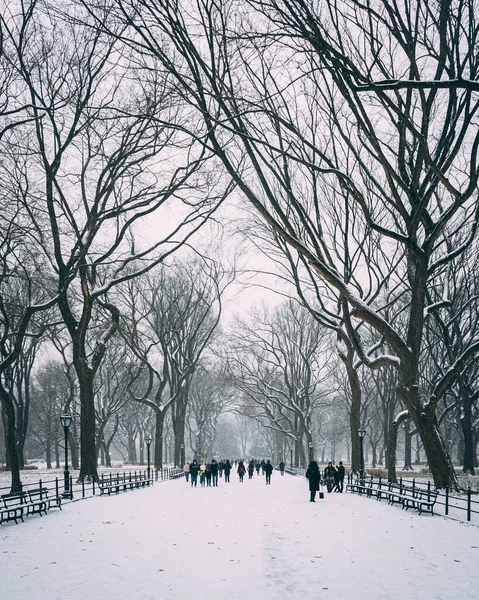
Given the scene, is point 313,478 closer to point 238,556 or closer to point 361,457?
point 361,457

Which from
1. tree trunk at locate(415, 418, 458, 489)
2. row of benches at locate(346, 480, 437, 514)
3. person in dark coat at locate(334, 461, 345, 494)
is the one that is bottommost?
person in dark coat at locate(334, 461, 345, 494)

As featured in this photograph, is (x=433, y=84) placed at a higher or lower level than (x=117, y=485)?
higher

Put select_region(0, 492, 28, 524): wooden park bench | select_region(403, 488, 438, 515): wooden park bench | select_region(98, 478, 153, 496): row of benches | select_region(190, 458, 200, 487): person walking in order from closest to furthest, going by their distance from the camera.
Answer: select_region(0, 492, 28, 524): wooden park bench
select_region(403, 488, 438, 515): wooden park bench
select_region(98, 478, 153, 496): row of benches
select_region(190, 458, 200, 487): person walking

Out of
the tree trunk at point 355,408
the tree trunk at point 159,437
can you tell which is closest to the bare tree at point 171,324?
the tree trunk at point 159,437

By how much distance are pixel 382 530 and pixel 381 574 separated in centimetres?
481

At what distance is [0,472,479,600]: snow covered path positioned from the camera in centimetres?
739

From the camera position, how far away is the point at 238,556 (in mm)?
9586

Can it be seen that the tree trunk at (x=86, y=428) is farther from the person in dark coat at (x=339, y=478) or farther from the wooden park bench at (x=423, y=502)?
the wooden park bench at (x=423, y=502)

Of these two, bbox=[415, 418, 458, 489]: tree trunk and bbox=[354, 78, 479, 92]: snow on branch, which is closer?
bbox=[354, 78, 479, 92]: snow on branch

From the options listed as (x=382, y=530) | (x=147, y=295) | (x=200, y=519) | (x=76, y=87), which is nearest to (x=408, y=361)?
(x=382, y=530)

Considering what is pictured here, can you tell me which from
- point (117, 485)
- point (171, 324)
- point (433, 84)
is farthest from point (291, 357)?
point (433, 84)

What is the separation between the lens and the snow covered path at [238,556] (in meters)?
7.39

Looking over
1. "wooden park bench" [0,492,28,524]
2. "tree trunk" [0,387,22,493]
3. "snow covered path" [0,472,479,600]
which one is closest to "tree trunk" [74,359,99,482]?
"tree trunk" [0,387,22,493]

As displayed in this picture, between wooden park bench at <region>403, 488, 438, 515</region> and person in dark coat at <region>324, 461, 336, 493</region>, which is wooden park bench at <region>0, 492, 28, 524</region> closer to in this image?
wooden park bench at <region>403, 488, 438, 515</region>
